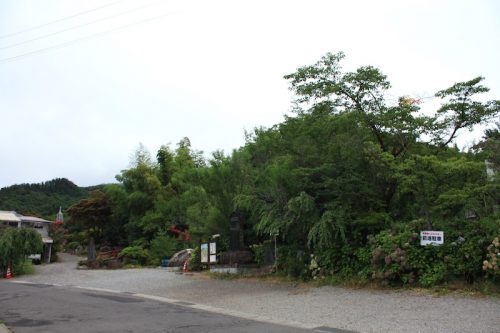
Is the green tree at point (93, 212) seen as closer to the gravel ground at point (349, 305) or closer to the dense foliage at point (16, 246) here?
the dense foliage at point (16, 246)

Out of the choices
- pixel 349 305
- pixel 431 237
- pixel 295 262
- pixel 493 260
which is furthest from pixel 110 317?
pixel 493 260

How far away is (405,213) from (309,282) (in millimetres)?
3773

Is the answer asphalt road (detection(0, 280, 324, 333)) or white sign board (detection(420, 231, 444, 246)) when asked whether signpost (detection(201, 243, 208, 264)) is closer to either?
asphalt road (detection(0, 280, 324, 333))

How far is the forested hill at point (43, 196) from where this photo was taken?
5372cm

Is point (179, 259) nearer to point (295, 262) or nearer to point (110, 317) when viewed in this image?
point (295, 262)

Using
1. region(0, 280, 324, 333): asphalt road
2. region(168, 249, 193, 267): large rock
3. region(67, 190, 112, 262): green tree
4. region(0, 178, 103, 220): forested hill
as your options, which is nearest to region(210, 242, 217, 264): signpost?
region(168, 249, 193, 267): large rock

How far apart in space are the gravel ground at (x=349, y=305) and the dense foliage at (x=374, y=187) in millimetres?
1121

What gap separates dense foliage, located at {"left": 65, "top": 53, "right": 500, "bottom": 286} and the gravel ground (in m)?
1.12

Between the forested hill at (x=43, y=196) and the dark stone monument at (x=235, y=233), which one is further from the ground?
the forested hill at (x=43, y=196)

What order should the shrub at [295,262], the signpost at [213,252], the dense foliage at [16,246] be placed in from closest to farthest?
the shrub at [295,262] → the signpost at [213,252] → the dense foliage at [16,246]

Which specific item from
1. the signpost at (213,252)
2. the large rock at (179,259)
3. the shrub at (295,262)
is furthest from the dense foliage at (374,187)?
the large rock at (179,259)

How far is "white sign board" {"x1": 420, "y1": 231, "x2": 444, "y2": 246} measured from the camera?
37.0 ft

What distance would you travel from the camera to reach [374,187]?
14.1 metres

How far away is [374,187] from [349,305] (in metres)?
4.69
